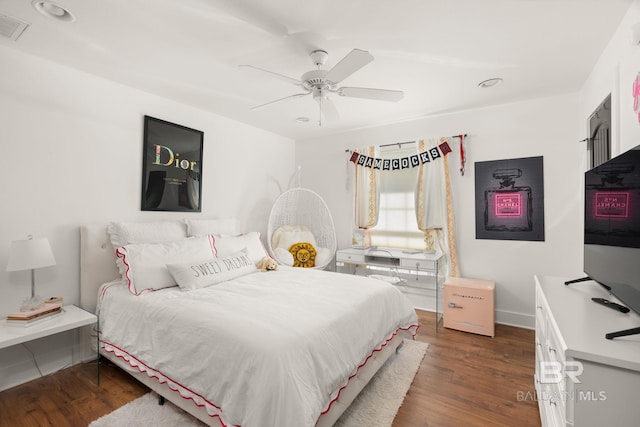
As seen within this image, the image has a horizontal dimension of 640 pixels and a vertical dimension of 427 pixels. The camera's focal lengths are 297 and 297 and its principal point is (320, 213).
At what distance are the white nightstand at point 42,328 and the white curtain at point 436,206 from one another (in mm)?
3362

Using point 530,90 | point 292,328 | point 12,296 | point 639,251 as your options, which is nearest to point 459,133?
point 530,90

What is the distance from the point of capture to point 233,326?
1601 mm

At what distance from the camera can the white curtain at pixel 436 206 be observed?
11.6 ft

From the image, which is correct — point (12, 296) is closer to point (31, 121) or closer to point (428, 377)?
point (31, 121)

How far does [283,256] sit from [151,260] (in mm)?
1621

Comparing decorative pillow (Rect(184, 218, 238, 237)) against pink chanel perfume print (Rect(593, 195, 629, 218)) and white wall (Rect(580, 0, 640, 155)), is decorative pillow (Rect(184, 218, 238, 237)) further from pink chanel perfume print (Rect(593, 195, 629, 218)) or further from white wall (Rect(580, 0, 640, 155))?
white wall (Rect(580, 0, 640, 155))

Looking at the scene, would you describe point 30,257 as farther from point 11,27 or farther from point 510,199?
point 510,199

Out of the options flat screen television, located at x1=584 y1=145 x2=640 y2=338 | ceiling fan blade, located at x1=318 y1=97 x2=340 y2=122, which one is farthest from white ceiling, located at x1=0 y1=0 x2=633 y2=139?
flat screen television, located at x1=584 y1=145 x2=640 y2=338

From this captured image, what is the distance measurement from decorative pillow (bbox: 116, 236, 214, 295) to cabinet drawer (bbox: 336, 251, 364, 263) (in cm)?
181

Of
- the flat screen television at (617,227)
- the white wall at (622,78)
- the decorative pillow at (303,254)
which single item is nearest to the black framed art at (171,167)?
the decorative pillow at (303,254)

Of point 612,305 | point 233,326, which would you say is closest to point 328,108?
point 233,326

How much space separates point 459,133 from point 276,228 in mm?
2631

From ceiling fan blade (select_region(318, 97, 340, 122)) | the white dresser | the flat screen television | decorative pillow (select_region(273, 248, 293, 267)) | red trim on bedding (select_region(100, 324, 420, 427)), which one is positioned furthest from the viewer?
decorative pillow (select_region(273, 248, 293, 267))

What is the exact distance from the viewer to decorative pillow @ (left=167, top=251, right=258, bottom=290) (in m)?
2.34
